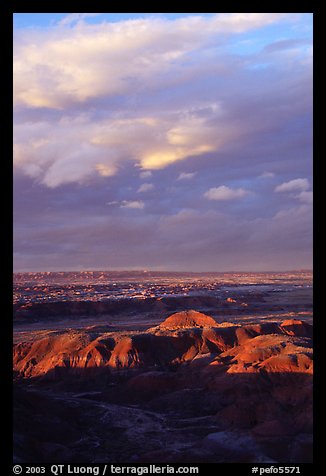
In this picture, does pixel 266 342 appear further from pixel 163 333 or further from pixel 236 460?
pixel 236 460

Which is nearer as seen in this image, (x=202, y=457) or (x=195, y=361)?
(x=202, y=457)

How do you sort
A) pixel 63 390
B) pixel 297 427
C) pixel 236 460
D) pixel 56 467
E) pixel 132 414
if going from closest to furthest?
pixel 56 467 < pixel 236 460 < pixel 297 427 < pixel 132 414 < pixel 63 390

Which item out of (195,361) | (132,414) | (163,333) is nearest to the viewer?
(132,414)
